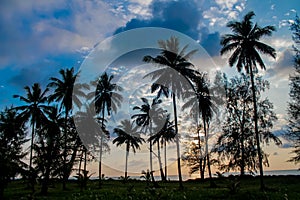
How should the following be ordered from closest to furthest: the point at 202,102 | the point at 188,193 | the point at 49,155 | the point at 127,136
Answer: the point at 188,193 → the point at 49,155 → the point at 202,102 → the point at 127,136

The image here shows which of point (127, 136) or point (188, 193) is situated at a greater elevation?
point (127, 136)

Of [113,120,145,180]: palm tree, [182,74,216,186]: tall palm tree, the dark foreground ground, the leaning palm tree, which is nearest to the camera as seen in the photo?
the dark foreground ground

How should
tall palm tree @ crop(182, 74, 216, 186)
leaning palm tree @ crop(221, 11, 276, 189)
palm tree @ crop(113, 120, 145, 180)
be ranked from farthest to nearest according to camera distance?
palm tree @ crop(113, 120, 145, 180) < tall palm tree @ crop(182, 74, 216, 186) < leaning palm tree @ crop(221, 11, 276, 189)

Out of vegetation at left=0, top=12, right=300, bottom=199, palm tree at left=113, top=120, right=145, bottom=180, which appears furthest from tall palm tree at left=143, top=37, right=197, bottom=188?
palm tree at left=113, top=120, right=145, bottom=180

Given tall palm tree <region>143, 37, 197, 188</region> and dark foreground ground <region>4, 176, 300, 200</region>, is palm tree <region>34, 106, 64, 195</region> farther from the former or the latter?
tall palm tree <region>143, 37, 197, 188</region>

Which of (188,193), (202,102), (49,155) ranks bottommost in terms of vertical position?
(188,193)

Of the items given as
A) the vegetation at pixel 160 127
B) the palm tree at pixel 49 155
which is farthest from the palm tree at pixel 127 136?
the palm tree at pixel 49 155

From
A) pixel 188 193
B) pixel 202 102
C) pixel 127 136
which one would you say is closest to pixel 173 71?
pixel 202 102

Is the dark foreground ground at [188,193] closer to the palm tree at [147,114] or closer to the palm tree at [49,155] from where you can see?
the palm tree at [49,155]

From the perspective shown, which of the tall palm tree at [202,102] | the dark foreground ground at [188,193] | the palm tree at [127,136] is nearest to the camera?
the dark foreground ground at [188,193]

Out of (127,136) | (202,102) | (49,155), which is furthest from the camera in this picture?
(127,136)

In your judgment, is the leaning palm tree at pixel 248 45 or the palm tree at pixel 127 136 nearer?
the leaning palm tree at pixel 248 45

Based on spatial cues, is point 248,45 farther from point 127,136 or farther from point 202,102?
point 127,136

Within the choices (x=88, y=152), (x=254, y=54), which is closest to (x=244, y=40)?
(x=254, y=54)
